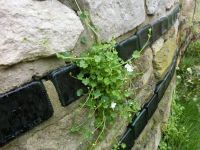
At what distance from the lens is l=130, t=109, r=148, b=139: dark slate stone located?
5.52 ft

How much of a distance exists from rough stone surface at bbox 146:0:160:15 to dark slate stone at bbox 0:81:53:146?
96 cm

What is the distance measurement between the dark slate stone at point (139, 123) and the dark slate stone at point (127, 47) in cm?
36

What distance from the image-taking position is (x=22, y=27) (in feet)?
3.05

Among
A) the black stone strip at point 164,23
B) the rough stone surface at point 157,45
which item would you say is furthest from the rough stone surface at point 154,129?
the black stone strip at point 164,23

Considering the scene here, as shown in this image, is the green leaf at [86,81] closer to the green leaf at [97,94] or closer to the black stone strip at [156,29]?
the green leaf at [97,94]

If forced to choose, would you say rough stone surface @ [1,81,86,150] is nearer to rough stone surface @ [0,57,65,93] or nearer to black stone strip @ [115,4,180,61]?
rough stone surface @ [0,57,65,93]

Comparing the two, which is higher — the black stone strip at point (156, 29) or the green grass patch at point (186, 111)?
the black stone strip at point (156, 29)

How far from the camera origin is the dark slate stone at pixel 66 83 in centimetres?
105

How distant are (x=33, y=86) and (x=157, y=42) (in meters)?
1.25

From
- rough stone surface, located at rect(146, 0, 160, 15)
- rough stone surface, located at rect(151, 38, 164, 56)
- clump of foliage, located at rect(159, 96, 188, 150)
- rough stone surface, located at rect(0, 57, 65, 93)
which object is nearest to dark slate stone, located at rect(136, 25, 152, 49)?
rough stone surface, located at rect(146, 0, 160, 15)

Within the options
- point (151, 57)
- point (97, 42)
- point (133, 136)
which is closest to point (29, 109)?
point (97, 42)

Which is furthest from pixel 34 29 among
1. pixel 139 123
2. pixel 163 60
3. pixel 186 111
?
pixel 186 111

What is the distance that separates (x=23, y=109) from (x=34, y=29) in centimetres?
22

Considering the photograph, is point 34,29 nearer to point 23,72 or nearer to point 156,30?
point 23,72
